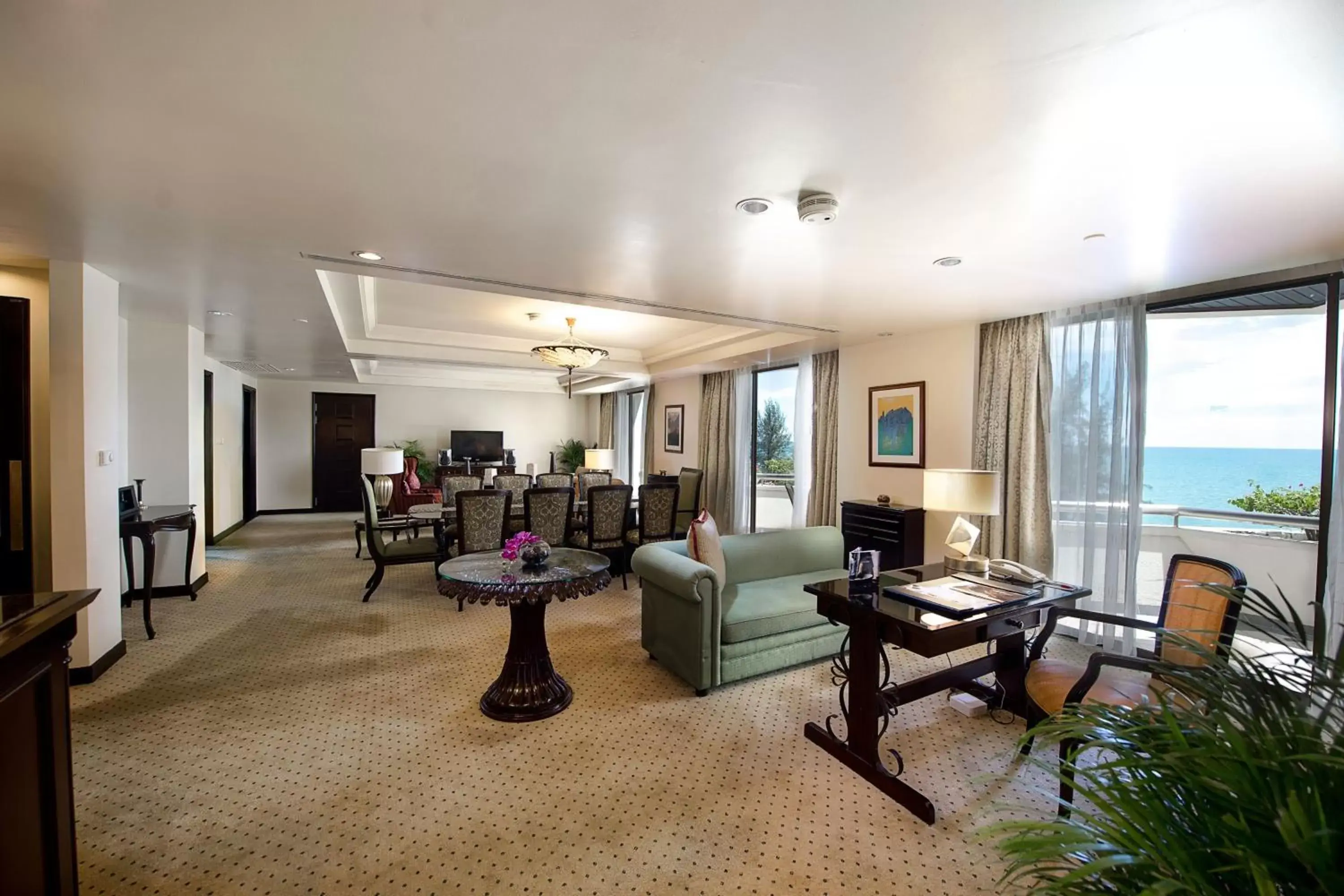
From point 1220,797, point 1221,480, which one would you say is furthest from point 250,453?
point 1221,480

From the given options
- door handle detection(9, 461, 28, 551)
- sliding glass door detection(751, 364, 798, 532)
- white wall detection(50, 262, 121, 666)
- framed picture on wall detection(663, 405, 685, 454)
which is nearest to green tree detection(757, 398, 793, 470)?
sliding glass door detection(751, 364, 798, 532)

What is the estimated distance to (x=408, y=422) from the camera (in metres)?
9.95

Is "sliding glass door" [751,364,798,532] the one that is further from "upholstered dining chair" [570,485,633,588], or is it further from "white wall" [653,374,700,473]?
"upholstered dining chair" [570,485,633,588]

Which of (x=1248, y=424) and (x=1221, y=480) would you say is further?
(x=1221, y=480)

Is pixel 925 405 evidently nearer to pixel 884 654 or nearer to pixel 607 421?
pixel 884 654

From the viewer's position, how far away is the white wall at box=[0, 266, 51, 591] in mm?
3111

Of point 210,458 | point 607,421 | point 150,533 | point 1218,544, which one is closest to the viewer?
point 150,533

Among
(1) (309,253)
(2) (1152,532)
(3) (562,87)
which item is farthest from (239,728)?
(2) (1152,532)

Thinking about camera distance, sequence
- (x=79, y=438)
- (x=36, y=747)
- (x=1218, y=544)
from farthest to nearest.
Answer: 1. (x=1218, y=544)
2. (x=79, y=438)
3. (x=36, y=747)

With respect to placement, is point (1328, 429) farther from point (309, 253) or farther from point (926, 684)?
point (309, 253)

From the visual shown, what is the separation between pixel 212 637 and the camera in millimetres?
3820

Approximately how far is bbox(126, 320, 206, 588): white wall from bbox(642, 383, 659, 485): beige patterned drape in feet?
18.8

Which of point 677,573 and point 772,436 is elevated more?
point 772,436

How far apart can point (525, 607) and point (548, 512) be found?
198cm
